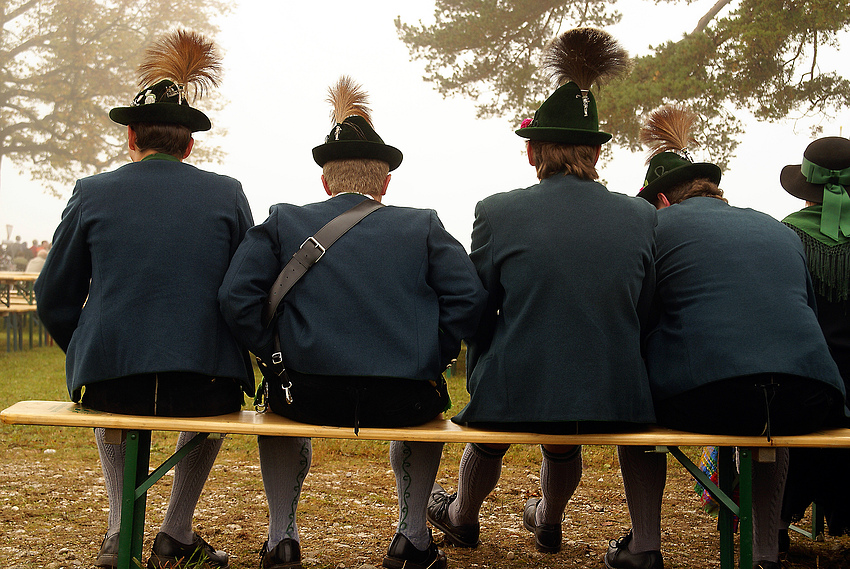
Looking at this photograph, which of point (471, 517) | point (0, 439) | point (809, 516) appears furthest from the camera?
point (0, 439)

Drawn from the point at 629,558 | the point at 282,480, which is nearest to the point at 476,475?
the point at 629,558

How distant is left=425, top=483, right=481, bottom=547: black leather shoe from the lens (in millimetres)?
3457

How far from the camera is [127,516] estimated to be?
8.73 feet

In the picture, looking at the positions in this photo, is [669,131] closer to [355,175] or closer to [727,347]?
[727,347]

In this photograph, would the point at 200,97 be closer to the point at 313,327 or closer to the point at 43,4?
the point at 313,327

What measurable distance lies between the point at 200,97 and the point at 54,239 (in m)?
0.80

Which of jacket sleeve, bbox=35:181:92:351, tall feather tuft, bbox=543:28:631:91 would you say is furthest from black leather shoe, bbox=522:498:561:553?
jacket sleeve, bbox=35:181:92:351

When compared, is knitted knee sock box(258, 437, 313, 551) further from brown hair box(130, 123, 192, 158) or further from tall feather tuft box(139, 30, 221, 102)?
tall feather tuft box(139, 30, 221, 102)

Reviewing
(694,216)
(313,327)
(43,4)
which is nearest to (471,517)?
(313,327)

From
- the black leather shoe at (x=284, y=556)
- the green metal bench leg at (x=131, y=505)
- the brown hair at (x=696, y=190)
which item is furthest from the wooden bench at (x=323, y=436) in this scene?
the brown hair at (x=696, y=190)

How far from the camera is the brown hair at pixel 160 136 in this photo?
A: 2.94m

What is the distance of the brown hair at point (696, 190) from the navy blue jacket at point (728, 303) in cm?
12

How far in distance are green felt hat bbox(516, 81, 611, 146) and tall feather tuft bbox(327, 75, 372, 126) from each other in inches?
25.9

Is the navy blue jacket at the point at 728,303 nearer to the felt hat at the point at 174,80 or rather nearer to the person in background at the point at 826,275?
the person in background at the point at 826,275
